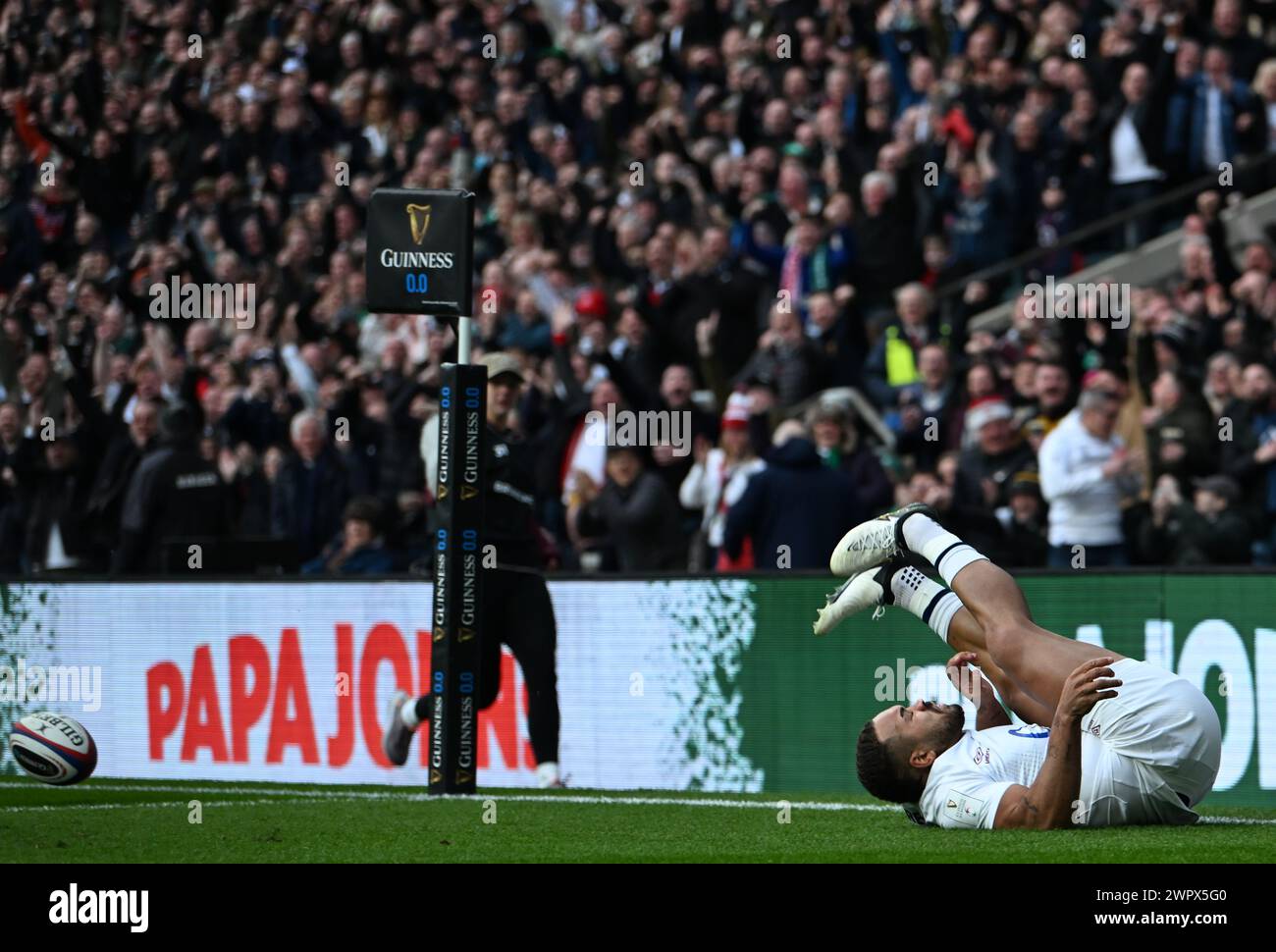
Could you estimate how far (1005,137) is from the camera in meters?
17.3

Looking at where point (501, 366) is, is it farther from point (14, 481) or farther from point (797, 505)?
point (14, 481)

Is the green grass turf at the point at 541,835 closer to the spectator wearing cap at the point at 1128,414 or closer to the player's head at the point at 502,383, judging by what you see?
the player's head at the point at 502,383

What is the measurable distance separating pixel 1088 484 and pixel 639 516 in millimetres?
2944

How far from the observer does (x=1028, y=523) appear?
14.3m

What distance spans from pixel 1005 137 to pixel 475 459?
7696 millimetres

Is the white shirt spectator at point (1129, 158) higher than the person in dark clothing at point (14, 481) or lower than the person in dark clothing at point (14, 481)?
higher

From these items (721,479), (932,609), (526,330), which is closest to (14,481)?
(526,330)

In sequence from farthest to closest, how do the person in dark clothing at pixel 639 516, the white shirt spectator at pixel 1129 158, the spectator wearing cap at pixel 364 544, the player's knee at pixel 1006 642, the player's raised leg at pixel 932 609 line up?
1. the white shirt spectator at pixel 1129 158
2. the spectator wearing cap at pixel 364 544
3. the person in dark clothing at pixel 639 516
4. the player's raised leg at pixel 932 609
5. the player's knee at pixel 1006 642

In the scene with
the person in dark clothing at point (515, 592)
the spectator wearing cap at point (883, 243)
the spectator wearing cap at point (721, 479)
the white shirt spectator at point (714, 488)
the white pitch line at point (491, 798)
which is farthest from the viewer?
the spectator wearing cap at point (883, 243)

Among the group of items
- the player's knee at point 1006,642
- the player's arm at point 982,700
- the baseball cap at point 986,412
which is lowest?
the player's arm at point 982,700

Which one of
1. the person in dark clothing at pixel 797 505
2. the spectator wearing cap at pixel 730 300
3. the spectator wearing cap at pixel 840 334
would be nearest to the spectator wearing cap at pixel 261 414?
the spectator wearing cap at pixel 730 300

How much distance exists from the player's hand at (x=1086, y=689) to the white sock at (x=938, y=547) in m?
1.30

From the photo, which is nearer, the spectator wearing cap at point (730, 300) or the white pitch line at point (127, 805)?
the white pitch line at point (127, 805)

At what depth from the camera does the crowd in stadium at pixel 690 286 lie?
14.4m
